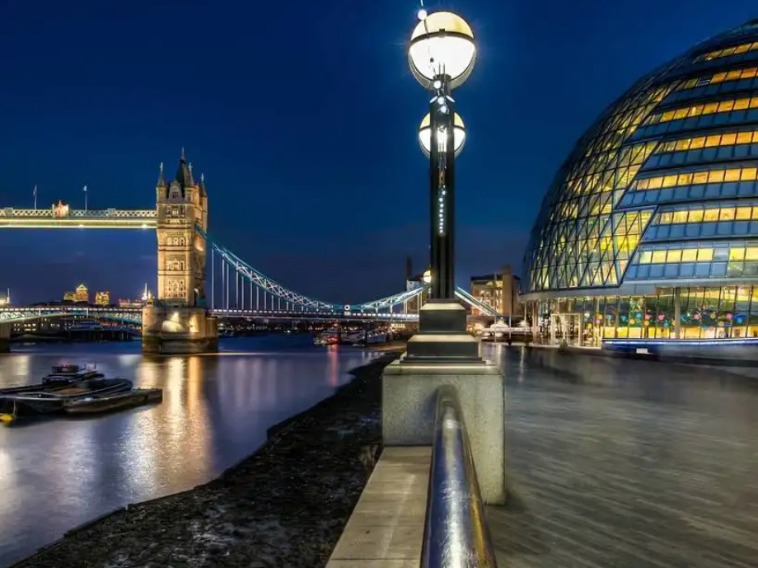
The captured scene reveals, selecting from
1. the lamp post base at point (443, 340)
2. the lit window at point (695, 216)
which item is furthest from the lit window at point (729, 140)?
the lamp post base at point (443, 340)

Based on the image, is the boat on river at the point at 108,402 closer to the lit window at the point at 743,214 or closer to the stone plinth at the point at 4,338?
the lit window at the point at 743,214

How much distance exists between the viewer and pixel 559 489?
7734 millimetres

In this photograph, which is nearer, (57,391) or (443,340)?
(443,340)

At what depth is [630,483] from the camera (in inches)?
319

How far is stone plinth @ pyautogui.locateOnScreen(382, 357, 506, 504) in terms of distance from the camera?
6.49 metres

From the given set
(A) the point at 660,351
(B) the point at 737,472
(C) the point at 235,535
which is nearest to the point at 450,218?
(B) the point at 737,472

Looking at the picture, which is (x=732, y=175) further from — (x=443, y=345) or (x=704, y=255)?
(x=443, y=345)

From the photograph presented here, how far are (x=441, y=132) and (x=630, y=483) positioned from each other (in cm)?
479

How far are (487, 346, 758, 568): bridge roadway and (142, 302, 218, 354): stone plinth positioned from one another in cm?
8334

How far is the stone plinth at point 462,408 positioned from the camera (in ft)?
21.3

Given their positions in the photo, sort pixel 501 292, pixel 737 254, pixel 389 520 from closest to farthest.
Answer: pixel 389 520 → pixel 737 254 → pixel 501 292

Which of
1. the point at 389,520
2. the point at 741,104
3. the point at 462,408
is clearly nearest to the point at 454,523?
the point at 389,520

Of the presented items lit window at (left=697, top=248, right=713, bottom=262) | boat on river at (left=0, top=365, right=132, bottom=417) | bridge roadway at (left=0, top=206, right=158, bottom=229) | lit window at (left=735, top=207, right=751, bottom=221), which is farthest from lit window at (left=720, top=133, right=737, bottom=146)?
bridge roadway at (left=0, top=206, right=158, bottom=229)

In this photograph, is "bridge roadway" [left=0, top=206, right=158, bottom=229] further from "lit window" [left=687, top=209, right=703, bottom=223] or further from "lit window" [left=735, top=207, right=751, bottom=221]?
"lit window" [left=735, top=207, right=751, bottom=221]
